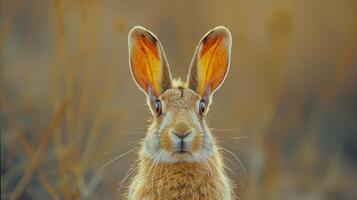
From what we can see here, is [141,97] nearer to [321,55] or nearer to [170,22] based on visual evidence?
[170,22]

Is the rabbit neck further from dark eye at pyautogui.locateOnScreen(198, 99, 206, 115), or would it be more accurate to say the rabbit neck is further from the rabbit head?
dark eye at pyautogui.locateOnScreen(198, 99, 206, 115)

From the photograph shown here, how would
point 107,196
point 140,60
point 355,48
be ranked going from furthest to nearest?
point 355,48
point 107,196
point 140,60

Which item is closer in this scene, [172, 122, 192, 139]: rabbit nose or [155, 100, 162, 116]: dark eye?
[172, 122, 192, 139]: rabbit nose

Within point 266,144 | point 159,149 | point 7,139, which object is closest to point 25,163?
point 7,139

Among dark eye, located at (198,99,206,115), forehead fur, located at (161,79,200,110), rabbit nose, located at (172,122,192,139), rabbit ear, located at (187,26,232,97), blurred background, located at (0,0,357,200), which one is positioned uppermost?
rabbit ear, located at (187,26,232,97)

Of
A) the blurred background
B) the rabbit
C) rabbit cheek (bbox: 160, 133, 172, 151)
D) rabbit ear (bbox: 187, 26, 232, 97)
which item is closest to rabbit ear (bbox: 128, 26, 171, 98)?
the rabbit

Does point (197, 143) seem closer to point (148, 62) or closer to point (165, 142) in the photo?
point (165, 142)

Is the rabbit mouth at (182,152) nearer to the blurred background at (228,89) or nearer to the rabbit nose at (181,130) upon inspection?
the rabbit nose at (181,130)
